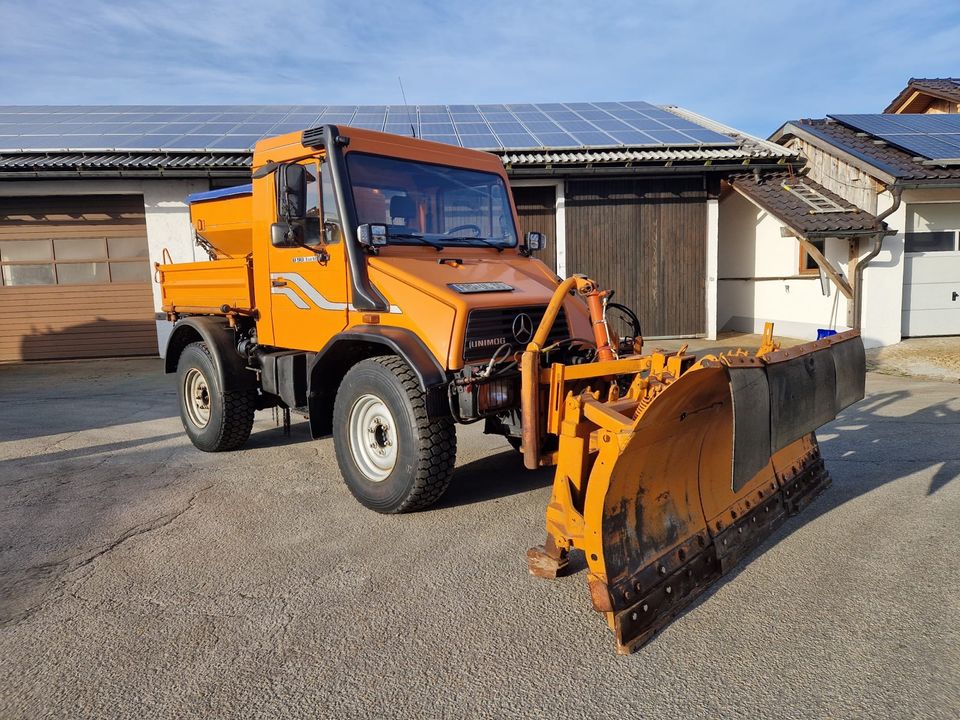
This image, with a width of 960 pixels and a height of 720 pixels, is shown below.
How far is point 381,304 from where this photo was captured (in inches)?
172

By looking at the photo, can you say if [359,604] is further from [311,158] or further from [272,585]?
[311,158]

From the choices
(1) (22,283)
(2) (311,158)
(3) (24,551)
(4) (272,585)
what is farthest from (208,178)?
(4) (272,585)

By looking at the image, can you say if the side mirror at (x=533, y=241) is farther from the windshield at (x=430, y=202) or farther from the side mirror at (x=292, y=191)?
the side mirror at (x=292, y=191)

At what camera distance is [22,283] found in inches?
504

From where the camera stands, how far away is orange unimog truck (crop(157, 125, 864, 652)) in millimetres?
3115

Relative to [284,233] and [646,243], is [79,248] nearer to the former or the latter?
[284,233]

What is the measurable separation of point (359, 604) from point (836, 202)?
37.8ft

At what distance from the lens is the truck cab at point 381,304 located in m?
4.12

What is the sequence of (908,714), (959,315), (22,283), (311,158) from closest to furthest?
(908,714) → (311,158) → (959,315) → (22,283)

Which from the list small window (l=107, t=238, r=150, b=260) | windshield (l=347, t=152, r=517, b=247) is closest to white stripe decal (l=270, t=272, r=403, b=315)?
windshield (l=347, t=152, r=517, b=247)

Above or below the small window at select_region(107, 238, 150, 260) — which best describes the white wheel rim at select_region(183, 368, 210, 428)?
below

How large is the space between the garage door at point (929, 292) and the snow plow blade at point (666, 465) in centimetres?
906

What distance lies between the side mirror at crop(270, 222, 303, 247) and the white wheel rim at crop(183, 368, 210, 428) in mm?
2200

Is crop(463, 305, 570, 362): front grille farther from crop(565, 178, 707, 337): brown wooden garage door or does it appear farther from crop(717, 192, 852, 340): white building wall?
crop(717, 192, 852, 340): white building wall
